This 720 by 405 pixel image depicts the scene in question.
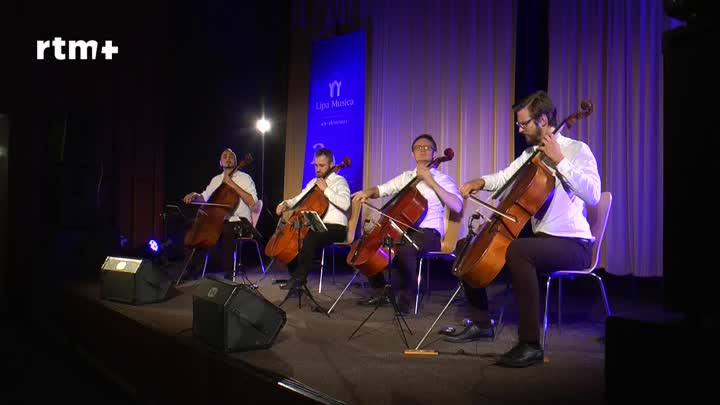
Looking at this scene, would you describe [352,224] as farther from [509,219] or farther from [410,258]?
[509,219]

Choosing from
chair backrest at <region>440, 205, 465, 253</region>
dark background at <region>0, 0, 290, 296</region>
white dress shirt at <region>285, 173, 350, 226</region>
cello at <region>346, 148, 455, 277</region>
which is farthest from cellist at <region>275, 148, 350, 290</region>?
dark background at <region>0, 0, 290, 296</region>

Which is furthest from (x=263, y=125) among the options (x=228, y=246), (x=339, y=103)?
(x=228, y=246)

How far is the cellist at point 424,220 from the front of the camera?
396 centimetres

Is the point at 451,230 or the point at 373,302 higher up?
the point at 451,230

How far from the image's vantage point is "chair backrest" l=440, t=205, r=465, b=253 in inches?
164

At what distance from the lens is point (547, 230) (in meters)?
2.82

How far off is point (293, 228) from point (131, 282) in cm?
123

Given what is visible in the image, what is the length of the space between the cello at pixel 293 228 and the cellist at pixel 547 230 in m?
1.84

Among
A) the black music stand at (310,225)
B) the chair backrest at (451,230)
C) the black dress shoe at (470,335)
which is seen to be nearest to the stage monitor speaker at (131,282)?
the black music stand at (310,225)

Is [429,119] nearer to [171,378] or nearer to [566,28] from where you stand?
[566,28]

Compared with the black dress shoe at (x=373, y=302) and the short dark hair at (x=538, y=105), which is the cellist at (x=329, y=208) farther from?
the short dark hair at (x=538, y=105)

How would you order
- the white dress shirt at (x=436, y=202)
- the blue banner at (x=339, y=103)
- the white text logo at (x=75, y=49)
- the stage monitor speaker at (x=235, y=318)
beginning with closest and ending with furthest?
the stage monitor speaker at (x=235, y=318)
the white dress shirt at (x=436, y=202)
the blue banner at (x=339, y=103)
the white text logo at (x=75, y=49)

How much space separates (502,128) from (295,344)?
9.87 feet

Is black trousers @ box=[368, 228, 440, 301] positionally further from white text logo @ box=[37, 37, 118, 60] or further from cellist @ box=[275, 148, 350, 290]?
white text logo @ box=[37, 37, 118, 60]
